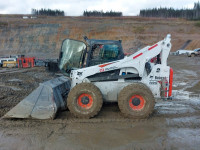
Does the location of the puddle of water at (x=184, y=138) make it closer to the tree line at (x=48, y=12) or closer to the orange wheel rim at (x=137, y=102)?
the orange wheel rim at (x=137, y=102)

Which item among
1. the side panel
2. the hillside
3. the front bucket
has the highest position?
the hillside

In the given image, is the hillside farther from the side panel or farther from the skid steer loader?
the side panel

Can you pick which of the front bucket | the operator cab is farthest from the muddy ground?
the operator cab

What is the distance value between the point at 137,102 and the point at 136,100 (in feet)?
0.21

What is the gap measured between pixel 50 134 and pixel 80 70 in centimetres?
189

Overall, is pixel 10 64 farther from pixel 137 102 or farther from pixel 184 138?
pixel 184 138

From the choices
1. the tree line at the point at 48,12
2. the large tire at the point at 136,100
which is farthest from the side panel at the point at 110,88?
the tree line at the point at 48,12

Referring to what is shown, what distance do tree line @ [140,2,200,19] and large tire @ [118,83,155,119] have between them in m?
65.1

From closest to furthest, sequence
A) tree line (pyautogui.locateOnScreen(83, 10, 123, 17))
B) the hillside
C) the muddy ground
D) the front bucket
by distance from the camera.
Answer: the muddy ground, the front bucket, the hillside, tree line (pyautogui.locateOnScreen(83, 10, 123, 17))

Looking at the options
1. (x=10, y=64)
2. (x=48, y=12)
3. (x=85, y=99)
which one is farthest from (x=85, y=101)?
(x=48, y=12)

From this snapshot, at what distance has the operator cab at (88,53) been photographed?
6.21m

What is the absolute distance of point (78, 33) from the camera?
41.3 meters

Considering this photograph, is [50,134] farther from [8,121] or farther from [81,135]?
[8,121]

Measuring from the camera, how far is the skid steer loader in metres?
5.57
